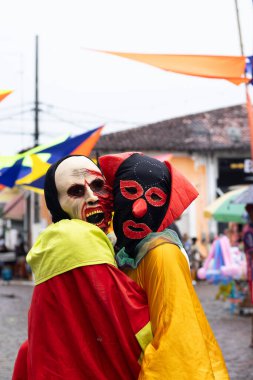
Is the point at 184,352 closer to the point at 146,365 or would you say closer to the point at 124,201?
the point at 146,365

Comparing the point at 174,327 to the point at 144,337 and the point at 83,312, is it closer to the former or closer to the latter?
the point at 144,337

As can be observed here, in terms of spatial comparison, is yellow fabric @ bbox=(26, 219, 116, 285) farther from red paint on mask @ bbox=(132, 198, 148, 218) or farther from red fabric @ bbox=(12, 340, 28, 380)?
red fabric @ bbox=(12, 340, 28, 380)

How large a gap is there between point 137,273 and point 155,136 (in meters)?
29.1

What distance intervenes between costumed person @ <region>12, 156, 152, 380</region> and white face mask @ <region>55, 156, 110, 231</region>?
4.9 inches

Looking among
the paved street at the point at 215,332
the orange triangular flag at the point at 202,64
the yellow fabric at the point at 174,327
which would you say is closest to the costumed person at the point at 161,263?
the yellow fabric at the point at 174,327

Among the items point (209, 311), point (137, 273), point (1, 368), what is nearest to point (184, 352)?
Result: point (137, 273)

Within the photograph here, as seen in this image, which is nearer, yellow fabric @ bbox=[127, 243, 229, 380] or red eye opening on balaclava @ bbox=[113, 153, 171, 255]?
yellow fabric @ bbox=[127, 243, 229, 380]

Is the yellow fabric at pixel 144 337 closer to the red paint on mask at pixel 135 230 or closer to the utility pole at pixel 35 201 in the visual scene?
the red paint on mask at pixel 135 230

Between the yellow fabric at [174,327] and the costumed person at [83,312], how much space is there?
0.08 m

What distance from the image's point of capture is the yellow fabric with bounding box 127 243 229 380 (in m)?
2.82

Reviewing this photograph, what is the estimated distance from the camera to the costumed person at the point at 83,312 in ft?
9.65

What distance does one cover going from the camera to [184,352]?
2832mm

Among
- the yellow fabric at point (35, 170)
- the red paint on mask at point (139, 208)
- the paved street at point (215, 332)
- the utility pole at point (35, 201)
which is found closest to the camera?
the red paint on mask at point (139, 208)

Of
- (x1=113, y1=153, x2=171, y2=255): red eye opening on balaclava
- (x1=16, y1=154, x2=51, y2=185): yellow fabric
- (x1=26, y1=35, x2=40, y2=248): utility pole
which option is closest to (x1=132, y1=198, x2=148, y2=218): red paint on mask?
(x1=113, y1=153, x2=171, y2=255): red eye opening on balaclava
